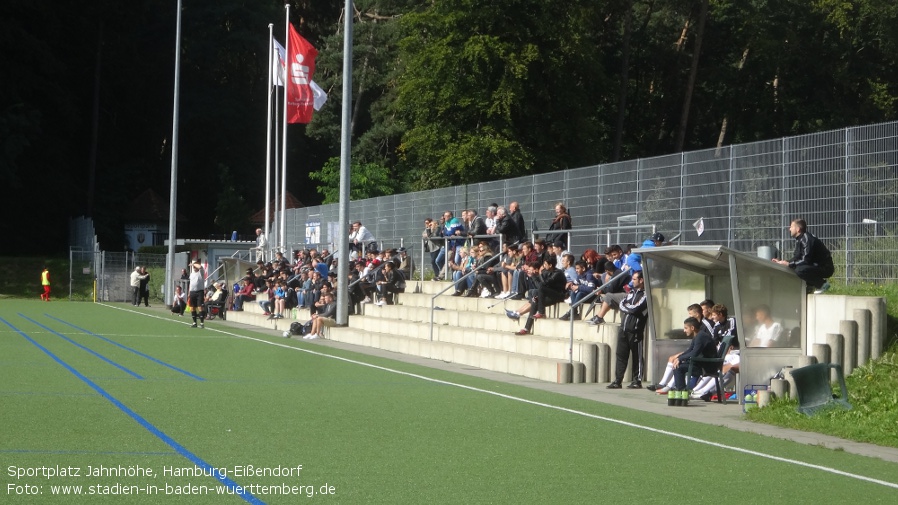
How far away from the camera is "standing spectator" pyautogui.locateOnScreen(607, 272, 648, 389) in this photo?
18734 millimetres

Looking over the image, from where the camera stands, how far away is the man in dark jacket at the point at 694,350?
1669 cm

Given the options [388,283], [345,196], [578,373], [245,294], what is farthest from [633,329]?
[245,294]

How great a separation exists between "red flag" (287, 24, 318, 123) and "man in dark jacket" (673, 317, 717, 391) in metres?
25.7

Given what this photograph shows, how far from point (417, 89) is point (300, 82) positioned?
11616 millimetres

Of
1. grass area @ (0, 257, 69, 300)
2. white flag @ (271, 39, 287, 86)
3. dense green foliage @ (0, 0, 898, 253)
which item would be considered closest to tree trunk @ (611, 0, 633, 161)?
dense green foliage @ (0, 0, 898, 253)

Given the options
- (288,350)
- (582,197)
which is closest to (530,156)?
(582,197)

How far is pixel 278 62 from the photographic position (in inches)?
1704

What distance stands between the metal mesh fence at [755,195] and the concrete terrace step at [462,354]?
13.5 feet

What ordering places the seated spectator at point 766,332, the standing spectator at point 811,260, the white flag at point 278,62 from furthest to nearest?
the white flag at point 278,62 → the seated spectator at point 766,332 → the standing spectator at point 811,260

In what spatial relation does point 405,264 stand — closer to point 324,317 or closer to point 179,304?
point 324,317

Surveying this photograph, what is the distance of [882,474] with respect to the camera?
10.8 metres

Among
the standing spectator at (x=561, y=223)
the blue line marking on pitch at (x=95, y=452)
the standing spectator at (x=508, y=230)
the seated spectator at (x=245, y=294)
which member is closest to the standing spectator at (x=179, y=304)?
the seated spectator at (x=245, y=294)

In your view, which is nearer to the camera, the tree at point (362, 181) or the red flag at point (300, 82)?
the red flag at point (300, 82)

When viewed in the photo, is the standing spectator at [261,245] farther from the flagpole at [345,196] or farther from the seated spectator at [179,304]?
the flagpole at [345,196]
